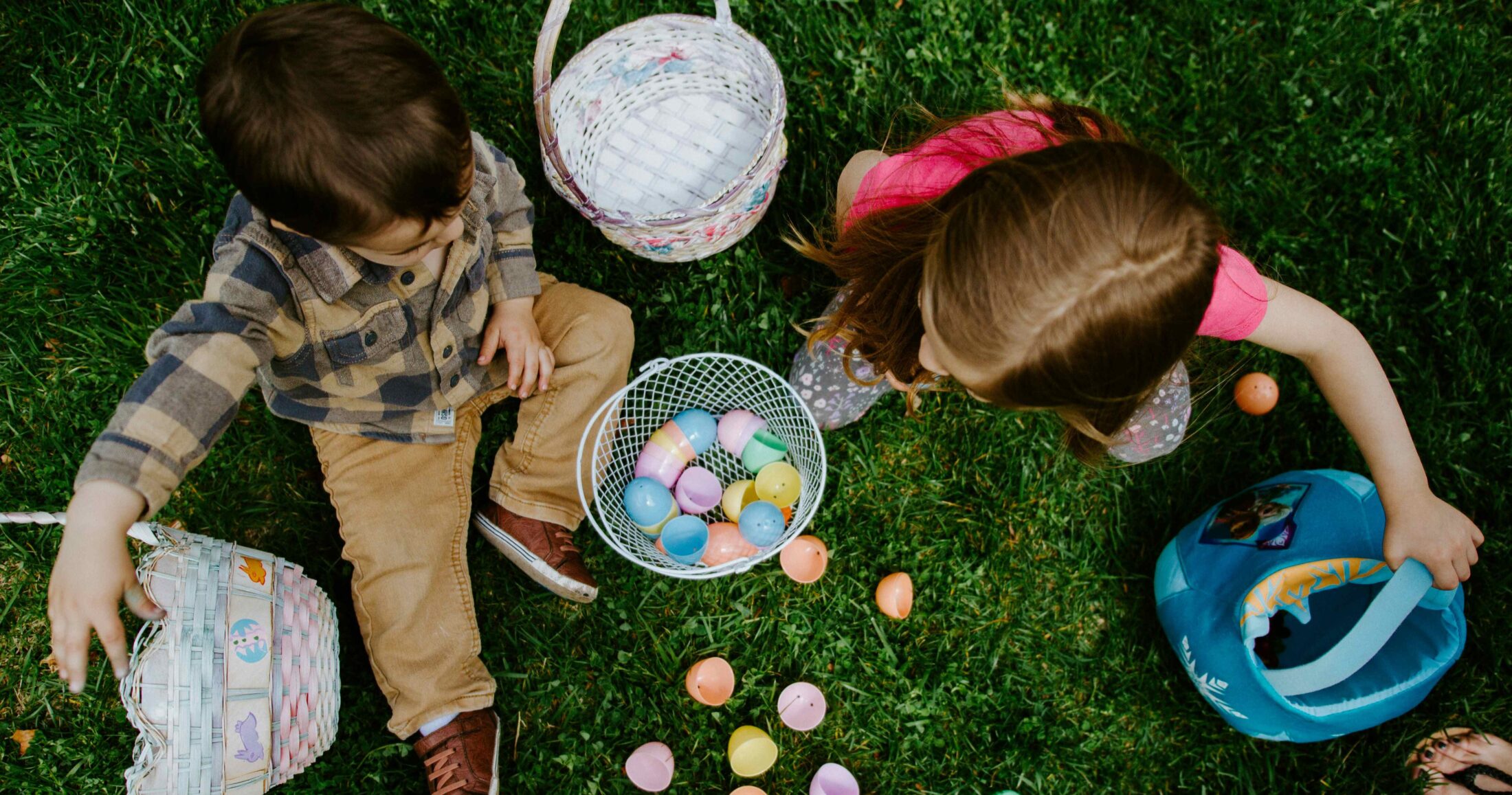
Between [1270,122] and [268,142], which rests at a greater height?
[268,142]

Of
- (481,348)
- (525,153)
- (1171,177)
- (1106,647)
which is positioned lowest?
(1106,647)

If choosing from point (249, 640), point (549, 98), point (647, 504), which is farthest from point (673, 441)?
point (249, 640)

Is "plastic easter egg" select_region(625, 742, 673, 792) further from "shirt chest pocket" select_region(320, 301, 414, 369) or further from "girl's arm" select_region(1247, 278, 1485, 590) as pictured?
"girl's arm" select_region(1247, 278, 1485, 590)

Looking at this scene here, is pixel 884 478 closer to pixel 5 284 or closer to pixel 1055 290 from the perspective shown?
pixel 1055 290

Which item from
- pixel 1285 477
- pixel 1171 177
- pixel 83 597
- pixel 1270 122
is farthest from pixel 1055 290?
pixel 1270 122

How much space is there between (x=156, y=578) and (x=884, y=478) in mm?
1569

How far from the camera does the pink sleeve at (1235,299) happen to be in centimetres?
172

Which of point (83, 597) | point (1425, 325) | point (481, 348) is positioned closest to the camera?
point (83, 597)

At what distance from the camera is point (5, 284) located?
2107mm

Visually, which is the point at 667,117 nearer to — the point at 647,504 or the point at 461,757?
the point at 647,504

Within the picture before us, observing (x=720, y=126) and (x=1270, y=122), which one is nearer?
(x=720, y=126)

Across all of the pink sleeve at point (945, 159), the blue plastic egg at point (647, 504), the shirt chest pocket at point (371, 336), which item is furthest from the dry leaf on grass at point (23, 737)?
the pink sleeve at point (945, 159)

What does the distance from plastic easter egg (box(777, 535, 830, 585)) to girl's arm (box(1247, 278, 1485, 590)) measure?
1061mm

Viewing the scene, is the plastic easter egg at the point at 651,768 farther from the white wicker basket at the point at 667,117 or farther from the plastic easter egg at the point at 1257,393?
the plastic easter egg at the point at 1257,393
